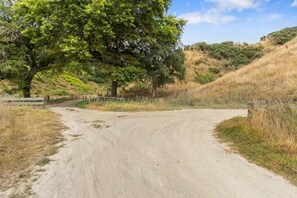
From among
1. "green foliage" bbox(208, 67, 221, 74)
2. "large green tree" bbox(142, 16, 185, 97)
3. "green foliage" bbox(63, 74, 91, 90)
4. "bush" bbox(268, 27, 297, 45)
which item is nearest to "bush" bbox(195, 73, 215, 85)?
"green foliage" bbox(208, 67, 221, 74)

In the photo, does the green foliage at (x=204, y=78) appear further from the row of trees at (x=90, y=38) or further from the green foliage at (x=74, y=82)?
the green foliage at (x=74, y=82)

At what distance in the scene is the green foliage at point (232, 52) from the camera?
51.5m

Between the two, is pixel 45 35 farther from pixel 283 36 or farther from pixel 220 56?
pixel 283 36

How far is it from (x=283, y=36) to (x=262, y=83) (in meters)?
43.0

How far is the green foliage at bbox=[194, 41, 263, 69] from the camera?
51469 mm

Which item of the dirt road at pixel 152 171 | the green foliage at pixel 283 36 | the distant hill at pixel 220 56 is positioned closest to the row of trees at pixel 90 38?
the dirt road at pixel 152 171

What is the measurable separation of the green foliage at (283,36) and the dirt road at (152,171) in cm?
5956

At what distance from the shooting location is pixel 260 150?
777 cm

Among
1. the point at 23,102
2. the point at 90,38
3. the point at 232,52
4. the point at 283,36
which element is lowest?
the point at 23,102

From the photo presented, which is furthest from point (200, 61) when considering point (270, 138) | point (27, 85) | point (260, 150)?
point (260, 150)

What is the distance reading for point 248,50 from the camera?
184 feet

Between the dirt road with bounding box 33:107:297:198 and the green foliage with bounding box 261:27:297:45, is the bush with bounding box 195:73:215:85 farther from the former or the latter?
the dirt road with bounding box 33:107:297:198

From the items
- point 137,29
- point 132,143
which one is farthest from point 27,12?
point 132,143

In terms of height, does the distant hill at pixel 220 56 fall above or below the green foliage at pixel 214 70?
above
